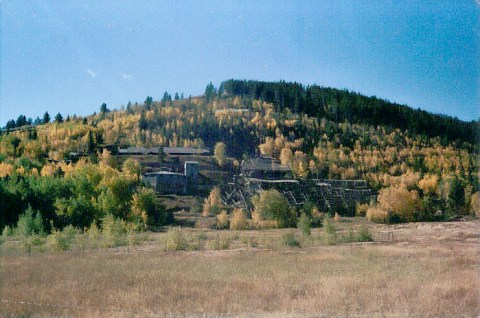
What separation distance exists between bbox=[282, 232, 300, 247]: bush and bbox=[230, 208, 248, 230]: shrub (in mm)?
733

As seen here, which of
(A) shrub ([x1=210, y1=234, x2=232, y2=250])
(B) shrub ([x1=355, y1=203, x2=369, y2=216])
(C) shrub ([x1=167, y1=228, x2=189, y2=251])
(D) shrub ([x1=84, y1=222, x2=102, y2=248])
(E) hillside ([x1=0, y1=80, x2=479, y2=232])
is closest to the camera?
(C) shrub ([x1=167, y1=228, x2=189, y2=251])

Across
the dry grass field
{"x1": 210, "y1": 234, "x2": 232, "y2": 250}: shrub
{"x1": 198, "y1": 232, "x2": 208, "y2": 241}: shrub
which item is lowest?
the dry grass field

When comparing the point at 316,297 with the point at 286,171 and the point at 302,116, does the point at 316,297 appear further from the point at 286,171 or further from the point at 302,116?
the point at 302,116

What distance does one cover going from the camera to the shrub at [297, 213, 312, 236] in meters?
7.05

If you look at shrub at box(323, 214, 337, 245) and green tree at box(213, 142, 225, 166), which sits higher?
green tree at box(213, 142, 225, 166)

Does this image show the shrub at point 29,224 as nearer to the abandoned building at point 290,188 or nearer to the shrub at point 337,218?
the abandoned building at point 290,188

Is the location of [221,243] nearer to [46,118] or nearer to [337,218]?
[337,218]

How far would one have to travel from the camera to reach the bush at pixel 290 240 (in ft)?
23.2

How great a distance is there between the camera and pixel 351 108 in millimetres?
7754

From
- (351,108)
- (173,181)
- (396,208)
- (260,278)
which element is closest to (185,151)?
(173,181)

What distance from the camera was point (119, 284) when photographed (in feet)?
20.1

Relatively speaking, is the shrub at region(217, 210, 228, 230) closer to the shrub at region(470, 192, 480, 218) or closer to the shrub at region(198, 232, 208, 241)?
the shrub at region(198, 232, 208, 241)

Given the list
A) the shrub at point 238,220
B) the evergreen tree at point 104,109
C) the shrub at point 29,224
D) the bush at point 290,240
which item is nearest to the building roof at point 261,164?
the shrub at point 238,220

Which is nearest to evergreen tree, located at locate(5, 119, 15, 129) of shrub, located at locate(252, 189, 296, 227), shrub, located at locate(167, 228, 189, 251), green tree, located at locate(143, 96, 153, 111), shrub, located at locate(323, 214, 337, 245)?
green tree, located at locate(143, 96, 153, 111)
